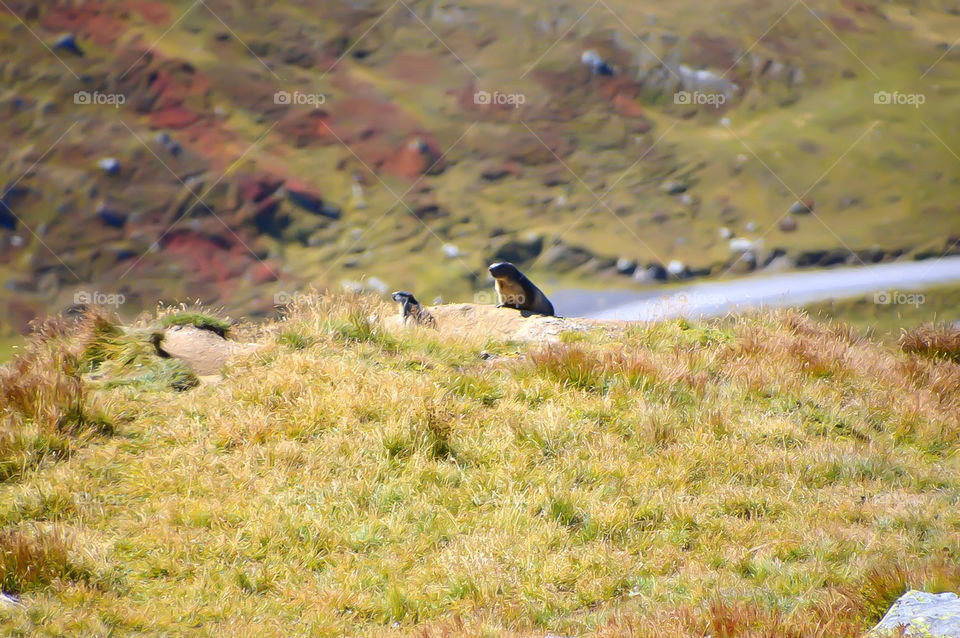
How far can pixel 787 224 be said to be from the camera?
89750mm

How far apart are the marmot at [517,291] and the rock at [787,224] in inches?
3261

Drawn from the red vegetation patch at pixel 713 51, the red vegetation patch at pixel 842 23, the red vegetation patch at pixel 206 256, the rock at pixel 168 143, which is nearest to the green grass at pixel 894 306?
the red vegetation patch at pixel 713 51

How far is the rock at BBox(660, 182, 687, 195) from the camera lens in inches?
3533

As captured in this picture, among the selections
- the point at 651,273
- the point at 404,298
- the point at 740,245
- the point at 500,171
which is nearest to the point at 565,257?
the point at 651,273

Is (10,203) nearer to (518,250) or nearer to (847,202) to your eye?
(518,250)

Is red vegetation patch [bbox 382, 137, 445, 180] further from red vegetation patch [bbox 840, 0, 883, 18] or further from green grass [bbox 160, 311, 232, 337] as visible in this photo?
green grass [bbox 160, 311, 232, 337]

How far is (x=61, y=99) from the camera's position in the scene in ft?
278

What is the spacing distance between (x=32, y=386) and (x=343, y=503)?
336 centimetres

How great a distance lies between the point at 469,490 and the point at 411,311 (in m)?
5.53

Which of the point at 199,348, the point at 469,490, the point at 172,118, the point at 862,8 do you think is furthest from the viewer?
the point at 862,8

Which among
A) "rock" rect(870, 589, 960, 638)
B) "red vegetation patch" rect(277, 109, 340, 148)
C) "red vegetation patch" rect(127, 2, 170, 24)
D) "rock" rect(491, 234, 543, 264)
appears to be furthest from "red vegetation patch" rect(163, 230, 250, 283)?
"rock" rect(870, 589, 960, 638)

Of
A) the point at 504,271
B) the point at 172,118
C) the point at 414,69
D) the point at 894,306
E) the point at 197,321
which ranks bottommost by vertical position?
the point at 197,321

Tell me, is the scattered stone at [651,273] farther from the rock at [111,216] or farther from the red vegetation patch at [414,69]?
the rock at [111,216]

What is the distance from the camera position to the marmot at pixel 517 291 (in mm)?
13492
